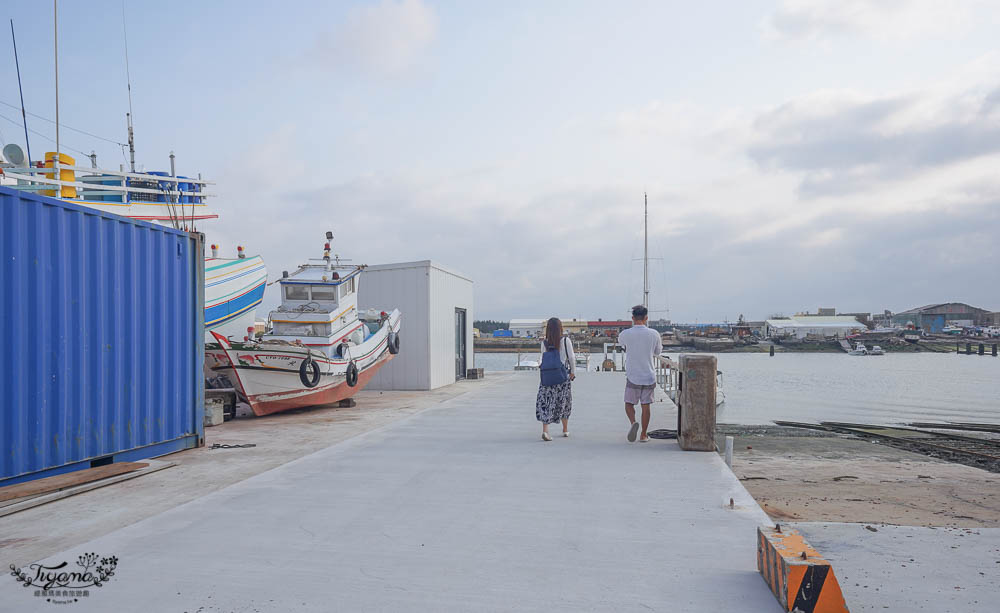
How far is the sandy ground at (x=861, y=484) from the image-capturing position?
6789 millimetres

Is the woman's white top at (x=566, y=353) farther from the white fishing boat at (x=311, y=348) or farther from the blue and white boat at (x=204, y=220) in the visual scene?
the blue and white boat at (x=204, y=220)

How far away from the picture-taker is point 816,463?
11.4 meters

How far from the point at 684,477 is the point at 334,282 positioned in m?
9.44

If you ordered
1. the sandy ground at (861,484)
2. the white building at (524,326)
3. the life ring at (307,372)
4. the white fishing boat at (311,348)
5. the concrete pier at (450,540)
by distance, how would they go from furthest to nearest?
1. the white building at (524,326)
2. the life ring at (307,372)
3. the white fishing boat at (311,348)
4. the sandy ground at (861,484)
5. the concrete pier at (450,540)

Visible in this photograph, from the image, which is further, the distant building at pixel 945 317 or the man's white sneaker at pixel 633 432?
the distant building at pixel 945 317

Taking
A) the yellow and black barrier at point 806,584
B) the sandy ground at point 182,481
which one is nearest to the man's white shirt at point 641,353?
the sandy ground at point 182,481

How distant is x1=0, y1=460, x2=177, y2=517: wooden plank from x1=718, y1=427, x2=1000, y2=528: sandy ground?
21.1ft

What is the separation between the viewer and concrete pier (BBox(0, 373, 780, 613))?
3.31m

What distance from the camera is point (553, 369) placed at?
327 inches

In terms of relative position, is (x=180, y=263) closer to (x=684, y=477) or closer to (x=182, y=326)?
(x=182, y=326)

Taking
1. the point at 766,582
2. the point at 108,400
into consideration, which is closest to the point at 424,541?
the point at 766,582

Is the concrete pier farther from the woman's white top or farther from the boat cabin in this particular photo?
the boat cabin

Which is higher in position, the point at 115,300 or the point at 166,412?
the point at 115,300

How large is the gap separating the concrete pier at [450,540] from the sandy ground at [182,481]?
0.32 metres
